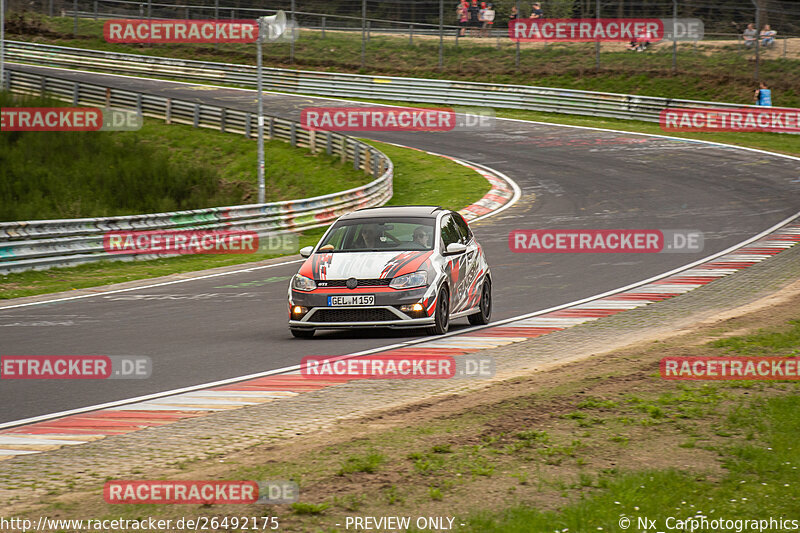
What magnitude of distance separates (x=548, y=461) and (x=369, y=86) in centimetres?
4615

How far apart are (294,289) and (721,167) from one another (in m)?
24.7

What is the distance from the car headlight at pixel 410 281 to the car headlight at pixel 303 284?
96cm

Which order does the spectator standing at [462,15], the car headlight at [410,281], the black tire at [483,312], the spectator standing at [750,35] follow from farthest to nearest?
1. the spectator standing at [462,15]
2. the spectator standing at [750,35]
3. the black tire at [483,312]
4. the car headlight at [410,281]

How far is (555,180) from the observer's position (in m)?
32.8

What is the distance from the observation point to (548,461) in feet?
21.4

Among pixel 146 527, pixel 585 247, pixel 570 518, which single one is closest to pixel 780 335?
pixel 570 518

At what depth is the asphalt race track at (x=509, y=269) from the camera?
1092 centimetres


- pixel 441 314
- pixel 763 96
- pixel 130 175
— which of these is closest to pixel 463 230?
pixel 441 314

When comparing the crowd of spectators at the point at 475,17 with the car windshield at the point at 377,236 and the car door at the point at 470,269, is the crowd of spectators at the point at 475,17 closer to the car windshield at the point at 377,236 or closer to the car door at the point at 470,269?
the car door at the point at 470,269

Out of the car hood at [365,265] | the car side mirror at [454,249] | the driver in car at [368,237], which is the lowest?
the car hood at [365,265]

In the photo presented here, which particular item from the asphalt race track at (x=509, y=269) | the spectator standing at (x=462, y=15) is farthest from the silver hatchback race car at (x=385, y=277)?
the spectator standing at (x=462, y=15)

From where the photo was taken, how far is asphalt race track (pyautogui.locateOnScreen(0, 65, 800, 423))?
1092cm

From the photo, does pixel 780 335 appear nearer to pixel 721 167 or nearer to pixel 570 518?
pixel 570 518

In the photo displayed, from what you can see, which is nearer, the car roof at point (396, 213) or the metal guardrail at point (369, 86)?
the car roof at point (396, 213)
